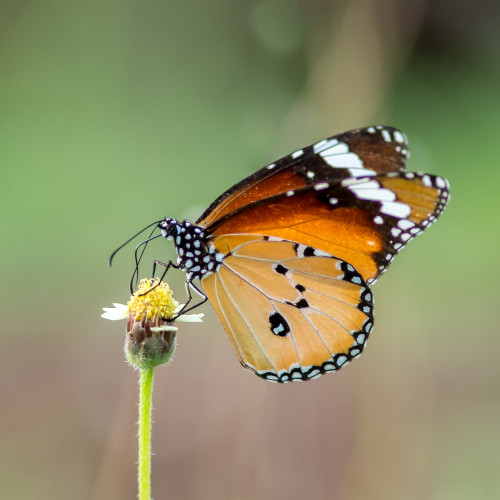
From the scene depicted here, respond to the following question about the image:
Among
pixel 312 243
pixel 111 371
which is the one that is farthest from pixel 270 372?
pixel 111 371

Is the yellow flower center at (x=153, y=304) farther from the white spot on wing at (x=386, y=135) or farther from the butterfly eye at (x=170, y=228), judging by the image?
the white spot on wing at (x=386, y=135)

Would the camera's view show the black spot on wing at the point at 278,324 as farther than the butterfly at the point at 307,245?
Yes

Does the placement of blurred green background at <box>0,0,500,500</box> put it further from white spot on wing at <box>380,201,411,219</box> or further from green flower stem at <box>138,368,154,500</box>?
green flower stem at <box>138,368,154,500</box>

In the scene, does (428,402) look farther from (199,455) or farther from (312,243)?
(312,243)

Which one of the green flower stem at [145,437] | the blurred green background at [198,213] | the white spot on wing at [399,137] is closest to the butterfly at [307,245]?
the white spot on wing at [399,137]

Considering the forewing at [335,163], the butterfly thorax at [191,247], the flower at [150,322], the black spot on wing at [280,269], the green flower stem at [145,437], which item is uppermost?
the forewing at [335,163]
